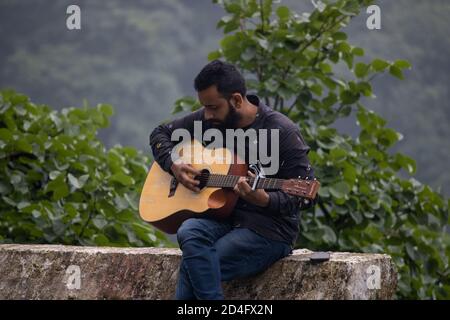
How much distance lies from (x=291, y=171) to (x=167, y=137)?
0.92 metres

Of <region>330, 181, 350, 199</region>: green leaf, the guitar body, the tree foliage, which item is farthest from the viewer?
the tree foliage

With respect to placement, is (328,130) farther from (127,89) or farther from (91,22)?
(91,22)

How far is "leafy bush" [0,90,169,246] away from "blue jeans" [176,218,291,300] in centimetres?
207

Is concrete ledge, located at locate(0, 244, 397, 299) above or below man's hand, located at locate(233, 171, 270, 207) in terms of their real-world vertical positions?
below

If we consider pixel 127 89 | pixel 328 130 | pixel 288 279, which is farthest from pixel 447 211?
pixel 127 89

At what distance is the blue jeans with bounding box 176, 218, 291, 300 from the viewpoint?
477cm

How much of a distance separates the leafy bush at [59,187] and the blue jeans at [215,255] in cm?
207

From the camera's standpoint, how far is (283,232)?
498cm

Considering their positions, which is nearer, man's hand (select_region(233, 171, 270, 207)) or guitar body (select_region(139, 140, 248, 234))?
man's hand (select_region(233, 171, 270, 207))

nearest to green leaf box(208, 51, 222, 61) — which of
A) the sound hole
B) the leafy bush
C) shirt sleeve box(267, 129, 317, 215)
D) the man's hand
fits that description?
the leafy bush

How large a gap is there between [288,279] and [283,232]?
227 mm

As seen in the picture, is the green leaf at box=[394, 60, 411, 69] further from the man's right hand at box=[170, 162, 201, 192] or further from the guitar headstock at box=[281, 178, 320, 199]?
the guitar headstock at box=[281, 178, 320, 199]

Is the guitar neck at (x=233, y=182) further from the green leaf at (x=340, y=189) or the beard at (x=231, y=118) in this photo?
the green leaf at (x=340, y=189)
